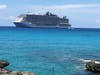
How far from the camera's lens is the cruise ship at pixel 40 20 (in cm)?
19000

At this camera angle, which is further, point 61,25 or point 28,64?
point 61,25

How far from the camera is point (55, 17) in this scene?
193 meters

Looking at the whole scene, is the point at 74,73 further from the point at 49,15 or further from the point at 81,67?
the point at 49,15

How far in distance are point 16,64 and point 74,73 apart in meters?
9.35

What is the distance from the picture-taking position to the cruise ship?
7480 inches

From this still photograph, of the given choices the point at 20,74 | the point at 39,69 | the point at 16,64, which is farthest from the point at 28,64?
the point at 20,74

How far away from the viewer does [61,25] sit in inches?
7830

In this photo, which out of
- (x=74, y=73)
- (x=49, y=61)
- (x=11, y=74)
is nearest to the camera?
(x=11, y=74)

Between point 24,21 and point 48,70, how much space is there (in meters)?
153

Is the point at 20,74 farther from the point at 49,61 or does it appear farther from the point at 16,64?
the point at 49,61

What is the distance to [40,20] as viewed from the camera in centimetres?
19025

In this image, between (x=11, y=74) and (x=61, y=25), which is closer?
(x=11, y=74)

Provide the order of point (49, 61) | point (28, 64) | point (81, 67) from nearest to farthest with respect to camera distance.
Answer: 1. point (81, 67)
2. point (28, 64)
3. point (49, 61)

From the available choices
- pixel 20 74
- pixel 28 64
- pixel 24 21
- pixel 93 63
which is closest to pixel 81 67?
pixel 93 63
